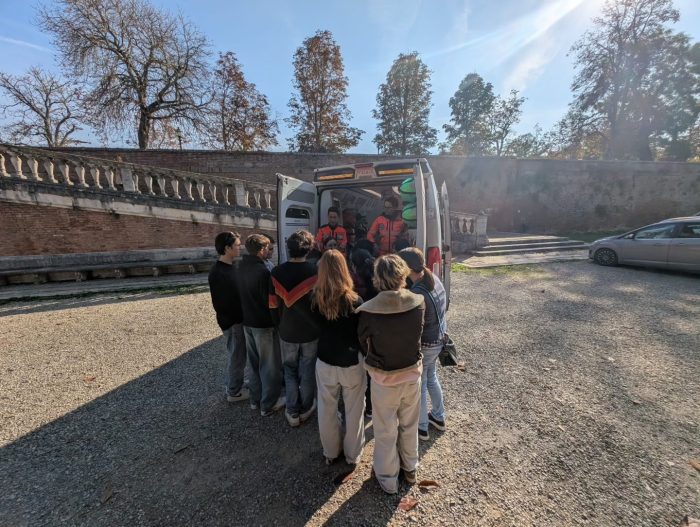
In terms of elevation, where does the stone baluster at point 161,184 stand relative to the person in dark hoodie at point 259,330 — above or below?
above

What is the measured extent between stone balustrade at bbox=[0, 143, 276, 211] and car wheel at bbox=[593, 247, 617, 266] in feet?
39.9

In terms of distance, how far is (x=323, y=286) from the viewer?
2.28 meters

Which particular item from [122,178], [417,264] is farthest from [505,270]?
[122,178]

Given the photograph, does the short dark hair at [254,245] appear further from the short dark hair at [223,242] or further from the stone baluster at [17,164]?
the stone baluster at [17,164]

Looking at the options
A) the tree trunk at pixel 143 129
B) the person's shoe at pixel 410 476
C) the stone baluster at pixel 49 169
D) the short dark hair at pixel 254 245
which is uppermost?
the tree trunk at pixel 143 129

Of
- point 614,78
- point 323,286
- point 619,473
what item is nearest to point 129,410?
point 323,286

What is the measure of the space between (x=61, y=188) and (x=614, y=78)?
35.9 m

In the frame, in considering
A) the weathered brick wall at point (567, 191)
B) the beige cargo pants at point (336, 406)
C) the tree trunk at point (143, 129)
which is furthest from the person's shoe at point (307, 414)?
the tree trunk at point (143, 129)

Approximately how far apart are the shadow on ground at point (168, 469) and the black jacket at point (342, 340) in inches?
40.6

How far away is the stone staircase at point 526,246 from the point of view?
42.0 feet

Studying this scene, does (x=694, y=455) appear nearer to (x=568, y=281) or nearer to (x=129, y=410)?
(x=129, y=410)

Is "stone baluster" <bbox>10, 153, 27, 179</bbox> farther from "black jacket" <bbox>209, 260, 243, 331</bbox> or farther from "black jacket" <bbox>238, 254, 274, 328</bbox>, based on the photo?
"black jacket" <bbox>238, 254, 274, 328</bbox>

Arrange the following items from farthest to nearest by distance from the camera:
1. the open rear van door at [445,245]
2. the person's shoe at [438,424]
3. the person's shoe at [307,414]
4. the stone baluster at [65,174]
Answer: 1. the stone baluster at [65,174]
2. the open rear van door at [445,245]
3. the person's shoe at [307,414]
4. the person's shoe at [438,424]

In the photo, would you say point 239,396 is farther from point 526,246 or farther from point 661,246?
point 526,246
